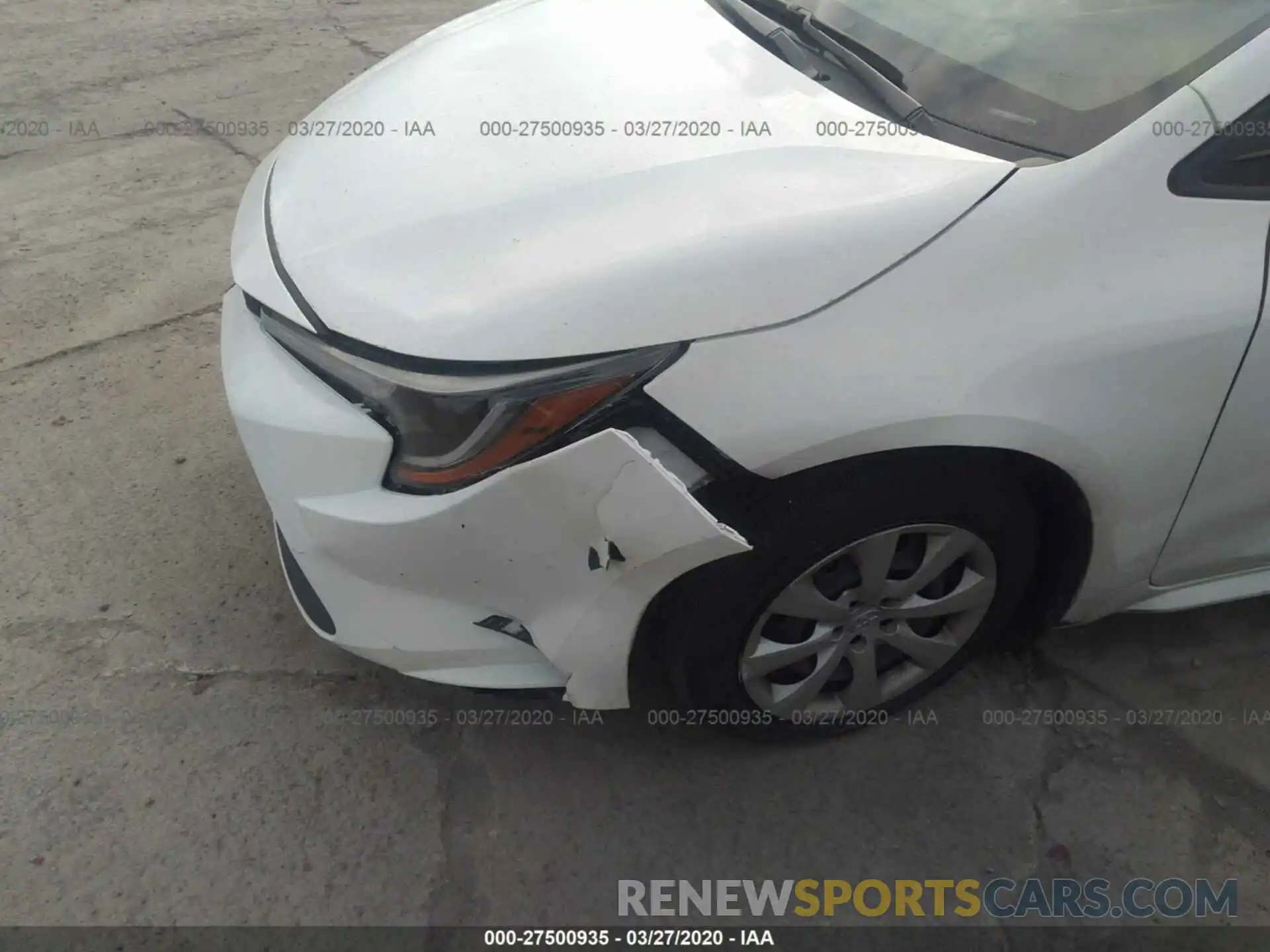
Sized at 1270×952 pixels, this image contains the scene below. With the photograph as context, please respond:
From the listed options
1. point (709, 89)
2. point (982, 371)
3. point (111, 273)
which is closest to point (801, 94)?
point (709, 89)

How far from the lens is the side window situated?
1463 mm

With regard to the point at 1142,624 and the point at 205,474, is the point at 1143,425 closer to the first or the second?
the point at 1142,624

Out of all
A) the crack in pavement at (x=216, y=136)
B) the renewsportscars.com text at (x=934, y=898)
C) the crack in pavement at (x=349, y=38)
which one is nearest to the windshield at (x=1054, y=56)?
the renewsportscars.com text at (x=934, y=898)

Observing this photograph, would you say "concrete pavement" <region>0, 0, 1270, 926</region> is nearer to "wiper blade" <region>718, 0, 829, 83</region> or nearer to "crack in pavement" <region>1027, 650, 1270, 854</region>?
"crack in pavement" <region>1027, 650, 1270, 854</region>

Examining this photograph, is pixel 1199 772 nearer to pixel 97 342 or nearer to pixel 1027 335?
pixel 1027 335

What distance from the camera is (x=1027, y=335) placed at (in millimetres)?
1450

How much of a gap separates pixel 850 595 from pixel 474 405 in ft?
2.40

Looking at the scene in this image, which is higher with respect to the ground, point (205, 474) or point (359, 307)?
point (359, 307)

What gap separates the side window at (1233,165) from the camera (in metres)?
1.46

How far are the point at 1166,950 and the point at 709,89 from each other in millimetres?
1748

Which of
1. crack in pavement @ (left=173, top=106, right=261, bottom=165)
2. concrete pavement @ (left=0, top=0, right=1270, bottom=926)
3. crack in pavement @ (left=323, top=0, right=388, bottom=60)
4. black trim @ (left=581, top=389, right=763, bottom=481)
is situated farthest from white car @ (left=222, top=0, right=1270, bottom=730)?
crack in pavement @ (left=323, top=0, right=388, bottom=60)

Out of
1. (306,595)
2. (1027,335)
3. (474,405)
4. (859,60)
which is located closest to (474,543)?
(474,405)

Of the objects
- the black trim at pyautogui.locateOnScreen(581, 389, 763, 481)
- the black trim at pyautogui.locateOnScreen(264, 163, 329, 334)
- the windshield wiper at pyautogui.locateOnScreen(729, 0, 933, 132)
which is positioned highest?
the windshield wiper at pyautogui.locateOnScreen(729, 0, 933, 132)

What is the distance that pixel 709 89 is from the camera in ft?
5.93
